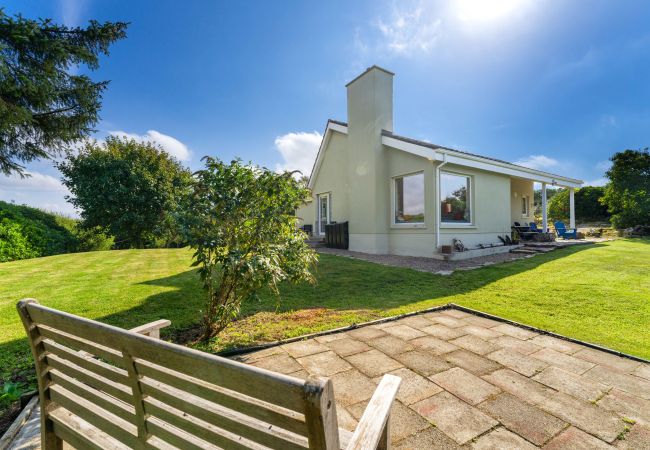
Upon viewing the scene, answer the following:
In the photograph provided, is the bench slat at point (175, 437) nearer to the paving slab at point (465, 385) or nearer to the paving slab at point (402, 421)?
the paving slab at point (402, 421)

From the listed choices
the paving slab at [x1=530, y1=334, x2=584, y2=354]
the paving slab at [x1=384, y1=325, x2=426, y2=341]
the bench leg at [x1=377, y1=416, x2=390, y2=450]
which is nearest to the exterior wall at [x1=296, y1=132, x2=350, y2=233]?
the paving slab at [x1=384, y1=325, x2=426, y2=341]

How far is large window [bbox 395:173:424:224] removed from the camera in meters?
10.0

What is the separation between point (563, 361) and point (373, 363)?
6.19 ft

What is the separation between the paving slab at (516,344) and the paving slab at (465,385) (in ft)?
2.99

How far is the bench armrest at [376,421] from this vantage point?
1.07 metres

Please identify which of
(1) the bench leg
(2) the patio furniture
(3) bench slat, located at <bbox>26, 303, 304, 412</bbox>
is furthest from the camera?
(2) the patio furniture

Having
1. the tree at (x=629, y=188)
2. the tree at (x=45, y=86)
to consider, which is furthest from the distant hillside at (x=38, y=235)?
the tree at (x=629, y=188)

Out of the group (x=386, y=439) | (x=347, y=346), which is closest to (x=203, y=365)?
(x=386, y=439)

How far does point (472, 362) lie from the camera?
9.47 feet

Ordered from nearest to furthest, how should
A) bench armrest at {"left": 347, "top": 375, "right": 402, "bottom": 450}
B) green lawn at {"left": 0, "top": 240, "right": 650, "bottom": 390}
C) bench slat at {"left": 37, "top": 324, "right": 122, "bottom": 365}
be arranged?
bench armrest at {"left": 347, "top": 375, "right": 402, "bottom": 450} < bench slat at {"left": 37, "top": 324, "right": 122, "bottom": 365} < green lawn at {"left": 0, "top": 240, "right": 650, "bottom": 390}

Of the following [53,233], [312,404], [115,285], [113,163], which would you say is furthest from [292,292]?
[113,163]

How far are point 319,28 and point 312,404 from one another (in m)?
10.7

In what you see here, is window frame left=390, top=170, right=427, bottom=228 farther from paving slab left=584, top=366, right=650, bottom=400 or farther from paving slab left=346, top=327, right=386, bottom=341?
paving slab left=584, top=366, right=650, bottom=400

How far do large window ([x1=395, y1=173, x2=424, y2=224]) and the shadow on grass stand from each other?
9.23 feet
